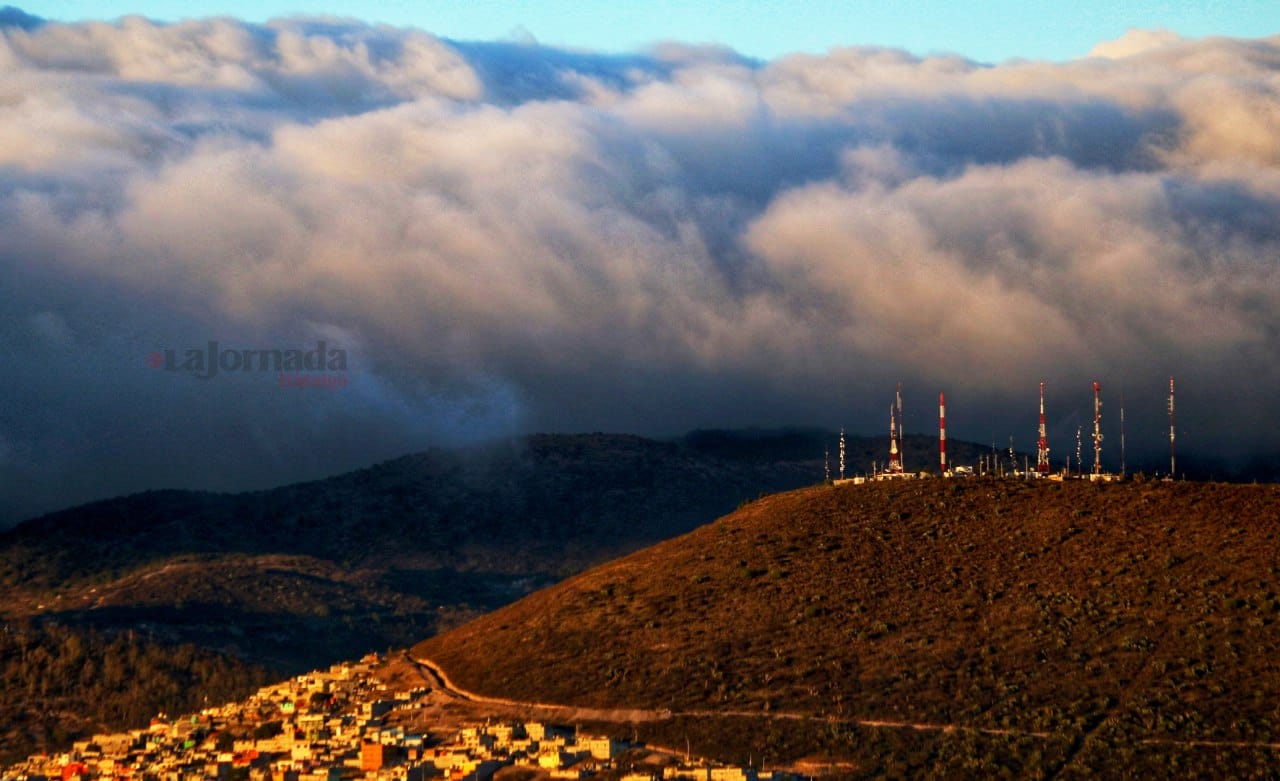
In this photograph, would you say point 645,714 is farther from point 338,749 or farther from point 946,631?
point 946,631

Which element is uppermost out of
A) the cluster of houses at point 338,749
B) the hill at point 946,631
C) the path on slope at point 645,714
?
the hill at point 946,631

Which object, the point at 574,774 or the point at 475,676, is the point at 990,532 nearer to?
the point at 475,676

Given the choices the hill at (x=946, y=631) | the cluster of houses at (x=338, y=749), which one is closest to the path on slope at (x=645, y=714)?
the hill at (x=946, y=631)

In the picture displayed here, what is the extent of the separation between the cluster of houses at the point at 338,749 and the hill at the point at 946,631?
5875 mm

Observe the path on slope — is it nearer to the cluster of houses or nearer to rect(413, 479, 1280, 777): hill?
rect(413, 479, 1280, 777): hill

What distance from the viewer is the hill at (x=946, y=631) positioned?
130m

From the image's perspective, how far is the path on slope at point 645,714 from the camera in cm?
13188

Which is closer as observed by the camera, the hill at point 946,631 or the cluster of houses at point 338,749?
the hill at point 946,631

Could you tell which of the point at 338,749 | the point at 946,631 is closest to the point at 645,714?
the point at 338,749

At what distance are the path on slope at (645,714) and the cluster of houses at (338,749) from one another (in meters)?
2.83

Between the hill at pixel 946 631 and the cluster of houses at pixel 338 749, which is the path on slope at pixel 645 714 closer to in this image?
the hill at pixel 946 631

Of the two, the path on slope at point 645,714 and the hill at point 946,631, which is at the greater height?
the hill at point 946,631

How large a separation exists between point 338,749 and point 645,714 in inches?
890

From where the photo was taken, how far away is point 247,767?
463 feet
